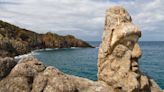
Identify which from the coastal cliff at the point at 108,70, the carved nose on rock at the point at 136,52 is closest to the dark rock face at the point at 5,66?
the coastal cliff at the point at 108,70

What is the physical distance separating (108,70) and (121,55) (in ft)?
4.10

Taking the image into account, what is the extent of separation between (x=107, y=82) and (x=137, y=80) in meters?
1.88

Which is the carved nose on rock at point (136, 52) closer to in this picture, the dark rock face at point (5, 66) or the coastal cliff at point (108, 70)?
the coastal cliff at point (108, 70)

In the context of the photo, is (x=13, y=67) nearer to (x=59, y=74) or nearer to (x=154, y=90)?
(x=59, y=74)

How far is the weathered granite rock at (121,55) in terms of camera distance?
22.9 m

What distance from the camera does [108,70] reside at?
23672 millimetres

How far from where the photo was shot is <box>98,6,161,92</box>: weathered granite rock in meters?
22.9

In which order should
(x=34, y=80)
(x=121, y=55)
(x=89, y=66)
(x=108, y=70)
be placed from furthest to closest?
(x=89, y=66)
(x=108, y=70)
(x=121, y=55)
(x=34, y=80)

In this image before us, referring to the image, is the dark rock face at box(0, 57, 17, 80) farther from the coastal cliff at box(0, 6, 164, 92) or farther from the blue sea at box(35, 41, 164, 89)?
the blue sea at box(35, 41, 164, 89)

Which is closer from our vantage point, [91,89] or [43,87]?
[43,87]

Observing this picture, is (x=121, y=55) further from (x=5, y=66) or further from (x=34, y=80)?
(x=5, y=66)

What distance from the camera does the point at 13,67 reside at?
2075 centimetres

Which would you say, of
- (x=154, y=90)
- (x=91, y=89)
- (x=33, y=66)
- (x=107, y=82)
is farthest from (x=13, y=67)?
(x=154, y=90)

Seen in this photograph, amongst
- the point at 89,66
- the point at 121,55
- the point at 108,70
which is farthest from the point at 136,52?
the point at 89,66
